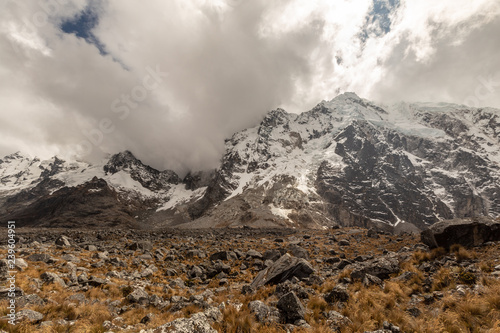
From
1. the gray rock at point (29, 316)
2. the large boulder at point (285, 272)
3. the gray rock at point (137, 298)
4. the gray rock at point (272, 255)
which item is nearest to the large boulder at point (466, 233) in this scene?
the large boulder at point (285, 272)

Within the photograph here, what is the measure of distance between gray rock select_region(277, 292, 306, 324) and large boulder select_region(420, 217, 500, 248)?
13464 mm

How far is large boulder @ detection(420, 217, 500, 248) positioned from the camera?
47.8 feet

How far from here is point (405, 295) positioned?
31.7 feet

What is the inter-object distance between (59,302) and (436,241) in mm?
22179

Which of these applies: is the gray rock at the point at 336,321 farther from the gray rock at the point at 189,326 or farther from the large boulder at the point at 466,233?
the large boulder at the point at 466,233

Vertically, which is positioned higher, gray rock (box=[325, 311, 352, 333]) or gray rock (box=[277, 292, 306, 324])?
gray rock (box=[277, 292, 306, 324])

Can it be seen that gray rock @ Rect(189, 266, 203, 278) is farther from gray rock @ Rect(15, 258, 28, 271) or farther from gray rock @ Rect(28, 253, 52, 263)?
gray rock @ Rect(15, 258, 28, 271)

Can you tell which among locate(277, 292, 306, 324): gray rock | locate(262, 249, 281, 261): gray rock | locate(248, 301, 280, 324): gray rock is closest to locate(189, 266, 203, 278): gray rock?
locate(262, 249, 281, 261): gray rock

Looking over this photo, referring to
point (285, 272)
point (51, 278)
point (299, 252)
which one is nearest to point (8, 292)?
point (51, 278)

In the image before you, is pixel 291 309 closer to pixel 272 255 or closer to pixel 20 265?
pixel 272 255

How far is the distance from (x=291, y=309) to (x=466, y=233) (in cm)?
1437

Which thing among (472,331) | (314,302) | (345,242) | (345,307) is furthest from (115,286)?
(345,242)

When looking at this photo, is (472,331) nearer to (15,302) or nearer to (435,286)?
(435,286)

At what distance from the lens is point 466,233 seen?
596 inches
